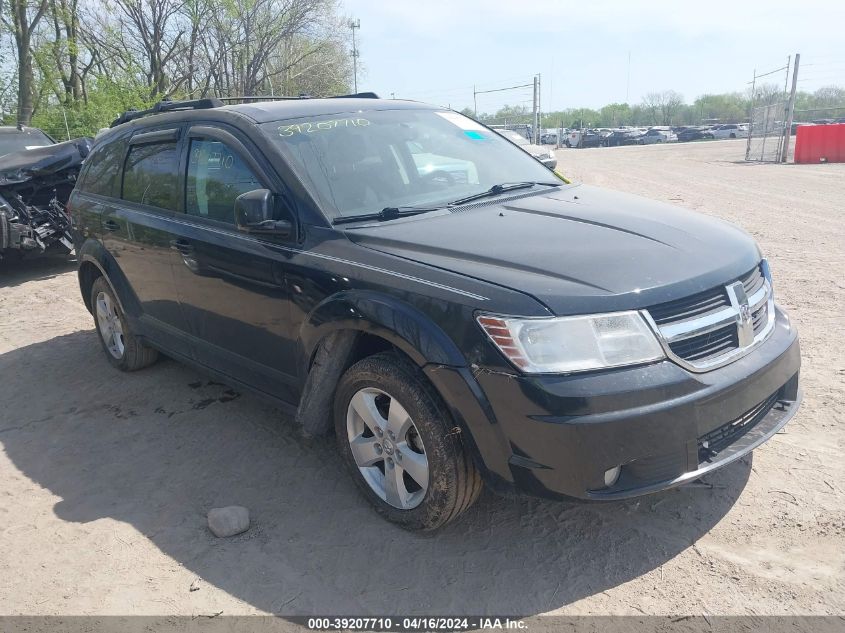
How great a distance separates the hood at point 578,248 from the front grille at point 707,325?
49mm

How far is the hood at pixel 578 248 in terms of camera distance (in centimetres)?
262

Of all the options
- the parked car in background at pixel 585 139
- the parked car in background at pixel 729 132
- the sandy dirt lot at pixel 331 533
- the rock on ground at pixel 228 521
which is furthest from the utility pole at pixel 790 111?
the parked car in background at pixel 729 132

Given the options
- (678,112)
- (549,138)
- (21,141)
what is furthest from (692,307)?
(678,112)

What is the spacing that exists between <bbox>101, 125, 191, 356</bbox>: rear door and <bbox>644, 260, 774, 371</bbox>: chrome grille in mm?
2865

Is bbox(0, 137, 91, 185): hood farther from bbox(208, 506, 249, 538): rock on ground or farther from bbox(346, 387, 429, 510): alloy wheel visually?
bbox(346, 387, 429, 510): alloy wheel

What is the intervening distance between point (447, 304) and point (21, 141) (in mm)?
10356

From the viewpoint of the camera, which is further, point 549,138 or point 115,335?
point 549,138

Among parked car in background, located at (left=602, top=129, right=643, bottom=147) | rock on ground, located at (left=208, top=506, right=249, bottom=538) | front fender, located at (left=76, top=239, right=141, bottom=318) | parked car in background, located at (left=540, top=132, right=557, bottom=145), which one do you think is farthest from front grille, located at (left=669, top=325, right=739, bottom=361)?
parked car in background, located at (left=540, top=132, right=557, bottom=145)

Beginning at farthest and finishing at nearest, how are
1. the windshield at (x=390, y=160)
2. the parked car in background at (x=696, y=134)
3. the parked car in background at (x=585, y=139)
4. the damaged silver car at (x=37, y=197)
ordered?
the parked car in background at (x=696, y=134), the parked car in background at (x=585, y=139), the damaged silver car at (x=37, y=197), the windshield at (x=390, y=160)

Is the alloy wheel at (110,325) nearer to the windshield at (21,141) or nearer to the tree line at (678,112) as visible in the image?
the windshield at (21,141)

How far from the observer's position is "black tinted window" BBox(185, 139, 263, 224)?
3736 mm

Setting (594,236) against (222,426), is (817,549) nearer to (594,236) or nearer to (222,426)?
(594,236)

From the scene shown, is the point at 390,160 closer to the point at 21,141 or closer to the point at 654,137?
the point at 21,141

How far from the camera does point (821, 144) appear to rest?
2155 centimetres
